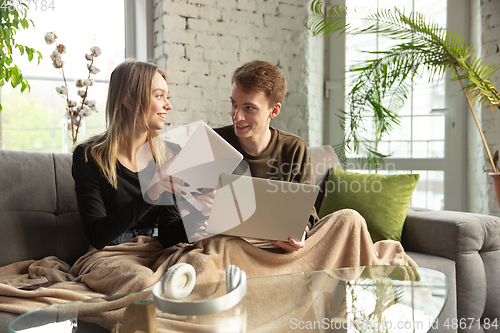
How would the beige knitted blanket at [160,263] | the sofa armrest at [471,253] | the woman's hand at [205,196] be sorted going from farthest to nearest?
the sofa armrest at [471,253] → the woman's hand at [205,196] → the beige knitted blanket at [160,263]

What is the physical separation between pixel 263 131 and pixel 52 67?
1.74 meters

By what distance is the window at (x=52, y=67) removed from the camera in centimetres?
263

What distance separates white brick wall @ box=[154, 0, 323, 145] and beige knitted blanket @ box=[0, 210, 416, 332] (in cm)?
144

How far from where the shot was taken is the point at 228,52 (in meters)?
2.87

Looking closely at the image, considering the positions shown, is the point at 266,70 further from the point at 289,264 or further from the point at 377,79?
the point at 377,79

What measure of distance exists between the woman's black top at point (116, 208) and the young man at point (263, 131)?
1.18 ft

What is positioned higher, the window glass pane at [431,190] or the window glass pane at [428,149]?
the window glass pane at [428,149]

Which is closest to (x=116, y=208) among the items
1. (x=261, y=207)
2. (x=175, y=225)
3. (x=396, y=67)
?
(x=175, y=225)

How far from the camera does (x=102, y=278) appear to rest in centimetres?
125

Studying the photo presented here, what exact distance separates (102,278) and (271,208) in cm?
55

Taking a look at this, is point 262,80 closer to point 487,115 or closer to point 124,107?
point 124,107

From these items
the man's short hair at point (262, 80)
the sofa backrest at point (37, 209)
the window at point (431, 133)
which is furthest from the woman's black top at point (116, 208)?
the window at point (431, 133)

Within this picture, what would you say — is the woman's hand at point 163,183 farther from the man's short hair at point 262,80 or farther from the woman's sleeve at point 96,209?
the man's short hair at point 262,80

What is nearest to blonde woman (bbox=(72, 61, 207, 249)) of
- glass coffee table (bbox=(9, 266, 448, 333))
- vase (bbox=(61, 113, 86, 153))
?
glass coffee table (bbox=(9, 266, 448, 333))
